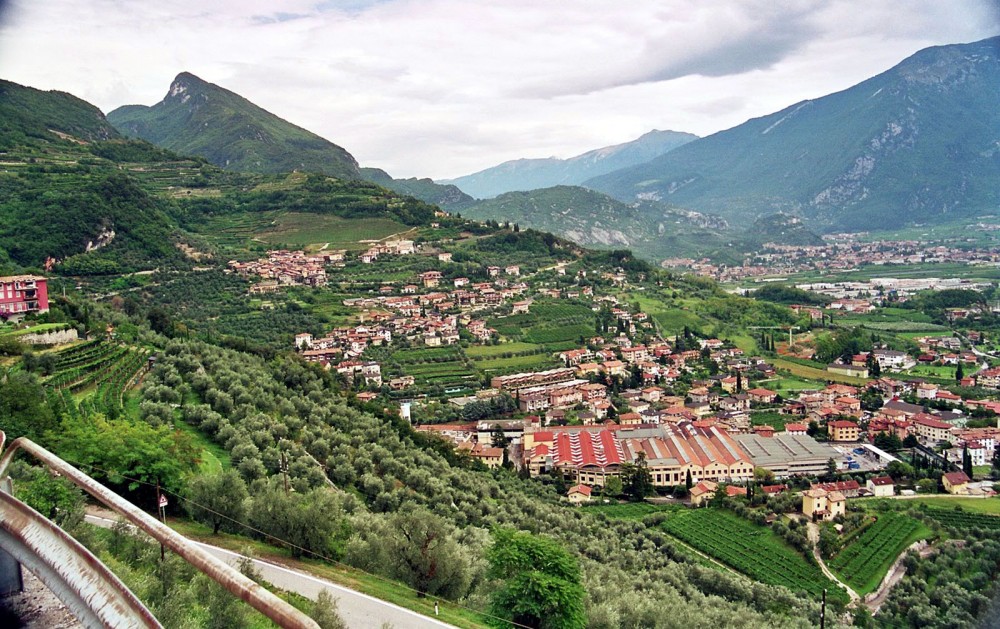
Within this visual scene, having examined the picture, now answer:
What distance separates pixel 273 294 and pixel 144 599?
42225mm

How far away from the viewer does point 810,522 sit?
2219cm

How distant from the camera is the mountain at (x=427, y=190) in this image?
153 meters

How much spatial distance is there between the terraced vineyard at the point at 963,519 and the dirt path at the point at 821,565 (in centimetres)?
405

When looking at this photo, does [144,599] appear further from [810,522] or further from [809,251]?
[809,251]

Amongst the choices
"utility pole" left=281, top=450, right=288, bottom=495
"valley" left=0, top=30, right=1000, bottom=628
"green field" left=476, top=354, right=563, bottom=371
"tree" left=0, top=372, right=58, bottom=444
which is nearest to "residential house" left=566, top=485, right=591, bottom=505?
"valley" left=0, top=30, right=1000, bottom=628

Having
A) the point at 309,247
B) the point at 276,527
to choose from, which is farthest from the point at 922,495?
the point at 309,247

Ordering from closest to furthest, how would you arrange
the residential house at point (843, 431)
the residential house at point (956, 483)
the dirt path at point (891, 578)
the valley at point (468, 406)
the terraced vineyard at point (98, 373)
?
the valley at point (468, 406) < the terraced vineyard at point (98, 373) < the dirt path at point (891, 578) < the residential house at point (956, 483) < the residential house at point (843, 431)

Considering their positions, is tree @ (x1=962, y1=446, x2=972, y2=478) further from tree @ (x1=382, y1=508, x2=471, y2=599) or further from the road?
the road

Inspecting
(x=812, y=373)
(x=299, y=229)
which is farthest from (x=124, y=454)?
(x=299, y=229)

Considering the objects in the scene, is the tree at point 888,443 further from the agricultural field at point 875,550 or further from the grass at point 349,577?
the grass at point 349,577

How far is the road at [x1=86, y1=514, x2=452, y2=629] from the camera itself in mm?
8391

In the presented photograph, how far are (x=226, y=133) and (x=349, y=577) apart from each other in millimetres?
121030

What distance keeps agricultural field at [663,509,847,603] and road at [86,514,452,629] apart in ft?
42.8

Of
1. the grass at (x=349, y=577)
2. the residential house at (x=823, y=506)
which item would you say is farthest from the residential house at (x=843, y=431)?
the grass at (x=349, y=577)
